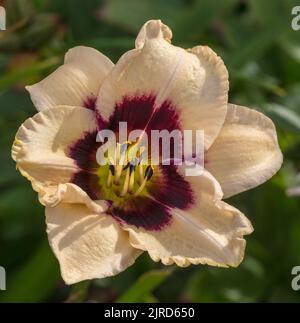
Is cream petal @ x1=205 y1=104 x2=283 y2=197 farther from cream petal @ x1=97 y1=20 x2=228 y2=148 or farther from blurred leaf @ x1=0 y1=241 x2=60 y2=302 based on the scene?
blurred leaf @ x1=0 y1=241 x2=60 y2=302

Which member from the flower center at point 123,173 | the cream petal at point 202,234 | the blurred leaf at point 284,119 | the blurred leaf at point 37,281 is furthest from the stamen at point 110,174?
the blurred leaf at point 284,119

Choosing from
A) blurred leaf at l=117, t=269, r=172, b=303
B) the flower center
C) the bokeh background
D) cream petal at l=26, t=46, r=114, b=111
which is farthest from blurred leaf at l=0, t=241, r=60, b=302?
cream petal at l=26, t=46, r=114, b=111

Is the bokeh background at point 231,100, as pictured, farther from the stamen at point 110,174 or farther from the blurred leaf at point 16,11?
the stamen at point 110,174

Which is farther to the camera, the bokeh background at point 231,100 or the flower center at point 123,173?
the bokeh background at point 231,100

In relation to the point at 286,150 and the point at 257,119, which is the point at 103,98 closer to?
the point at 257,119

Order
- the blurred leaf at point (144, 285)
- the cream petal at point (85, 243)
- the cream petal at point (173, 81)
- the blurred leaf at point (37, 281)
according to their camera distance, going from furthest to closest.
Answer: the blurred leaf at point (37, 281), the blurred leaf at point (144, 285), the cream petal at point (173, 81), the cream petal at point (85, 243)
